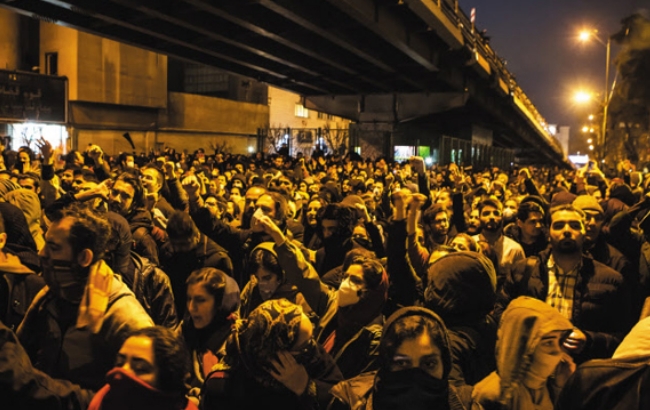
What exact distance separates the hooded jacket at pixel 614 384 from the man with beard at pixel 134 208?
3.91 meters

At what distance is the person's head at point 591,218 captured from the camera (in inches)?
215

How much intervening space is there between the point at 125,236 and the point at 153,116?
33.0m

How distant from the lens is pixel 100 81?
31.9 m

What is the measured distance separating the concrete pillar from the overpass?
13.5 m

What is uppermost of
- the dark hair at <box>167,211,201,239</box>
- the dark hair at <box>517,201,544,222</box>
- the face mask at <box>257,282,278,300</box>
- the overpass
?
the overpass

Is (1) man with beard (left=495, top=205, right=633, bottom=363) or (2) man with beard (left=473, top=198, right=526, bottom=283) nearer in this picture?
(1) man with beard (left=495, top=205, right=633, bottom=363)

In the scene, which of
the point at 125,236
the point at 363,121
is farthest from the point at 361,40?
the point at 125,236

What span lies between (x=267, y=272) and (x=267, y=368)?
1610 mm

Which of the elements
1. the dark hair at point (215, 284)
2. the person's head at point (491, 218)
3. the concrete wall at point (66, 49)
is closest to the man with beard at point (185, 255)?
the dark hair at point (215, 284)

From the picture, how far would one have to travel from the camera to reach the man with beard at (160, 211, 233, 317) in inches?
202

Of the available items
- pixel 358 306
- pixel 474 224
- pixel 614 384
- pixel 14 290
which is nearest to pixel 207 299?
pixel 358 306

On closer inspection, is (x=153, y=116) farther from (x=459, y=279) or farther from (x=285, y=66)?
(x=459, y=279)

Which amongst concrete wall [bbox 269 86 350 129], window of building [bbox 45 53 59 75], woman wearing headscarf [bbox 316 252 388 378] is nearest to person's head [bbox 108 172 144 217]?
woman wearing headscarf [bbox 316 252 388 378]

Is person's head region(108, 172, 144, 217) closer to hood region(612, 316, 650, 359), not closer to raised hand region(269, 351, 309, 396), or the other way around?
raised hand region(269, 351, 309, 396)
